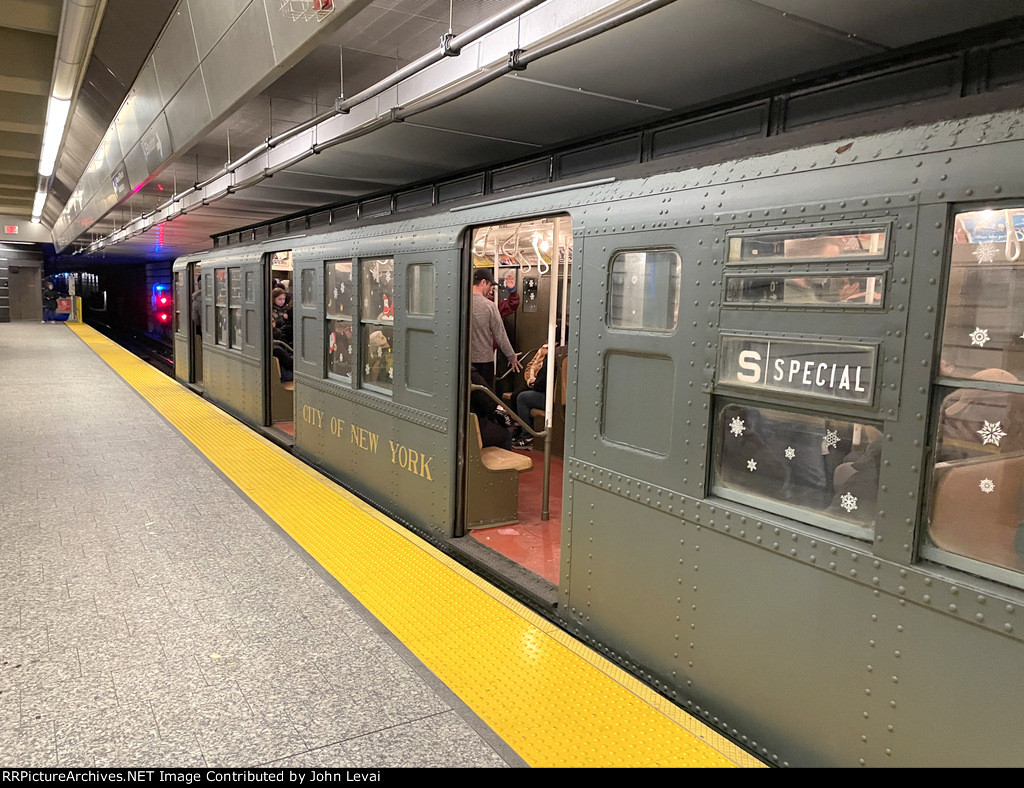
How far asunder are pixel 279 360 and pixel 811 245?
914 cm

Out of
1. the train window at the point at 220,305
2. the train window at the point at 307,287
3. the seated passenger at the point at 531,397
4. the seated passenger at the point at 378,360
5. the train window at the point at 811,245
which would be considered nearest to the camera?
the train window at the point at 811,245

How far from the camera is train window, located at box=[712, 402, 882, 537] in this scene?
235cm

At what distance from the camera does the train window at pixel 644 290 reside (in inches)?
118

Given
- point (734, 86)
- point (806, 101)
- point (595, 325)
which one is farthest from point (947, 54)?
point (595, 325)

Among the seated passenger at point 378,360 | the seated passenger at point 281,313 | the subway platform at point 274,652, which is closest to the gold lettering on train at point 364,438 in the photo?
the seated passenger at point 378,360

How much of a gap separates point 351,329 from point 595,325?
3381mm

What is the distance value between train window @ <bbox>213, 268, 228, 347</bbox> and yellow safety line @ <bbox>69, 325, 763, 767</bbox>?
5.66m

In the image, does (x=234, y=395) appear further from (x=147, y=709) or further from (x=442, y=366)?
(x=147, y=709)

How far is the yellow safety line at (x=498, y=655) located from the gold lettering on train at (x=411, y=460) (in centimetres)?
44

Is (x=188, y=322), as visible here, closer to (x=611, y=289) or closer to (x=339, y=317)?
(x=339, y=317)

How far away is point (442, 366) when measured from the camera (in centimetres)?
488

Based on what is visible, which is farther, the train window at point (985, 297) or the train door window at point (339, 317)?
the train door window at point (339, 317)

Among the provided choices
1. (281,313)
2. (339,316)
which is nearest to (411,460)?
(339,316)

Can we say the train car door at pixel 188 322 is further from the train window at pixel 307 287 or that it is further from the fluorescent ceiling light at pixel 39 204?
the fluorescent ceiling light at pixel 39 204
